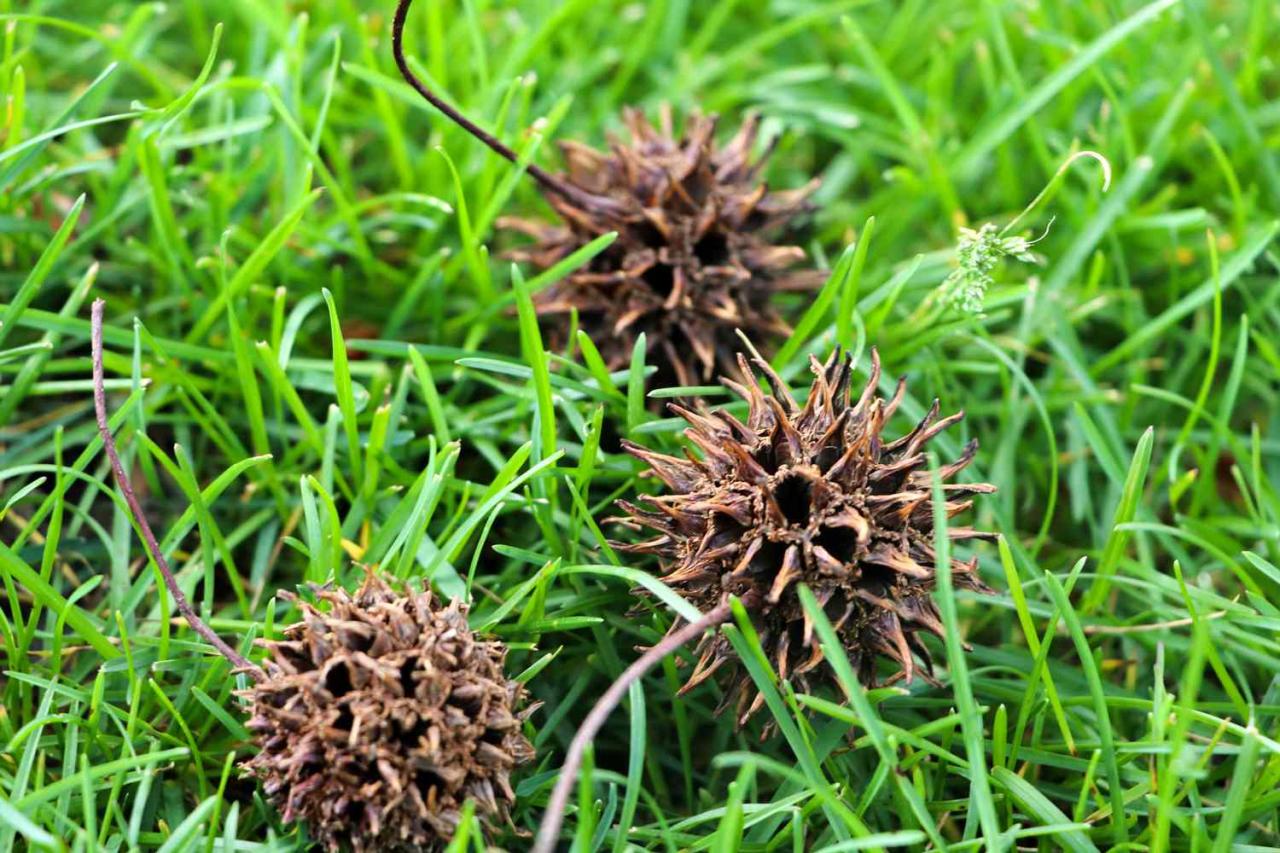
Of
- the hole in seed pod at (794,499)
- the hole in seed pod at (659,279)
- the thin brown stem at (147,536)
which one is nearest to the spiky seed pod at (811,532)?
the hole in seed pod at (794,499)

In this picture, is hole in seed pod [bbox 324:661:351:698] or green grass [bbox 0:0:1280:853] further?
green grass [bbox 0:0:1280:853]

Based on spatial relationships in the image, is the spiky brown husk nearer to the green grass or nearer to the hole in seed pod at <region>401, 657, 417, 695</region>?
the green grass

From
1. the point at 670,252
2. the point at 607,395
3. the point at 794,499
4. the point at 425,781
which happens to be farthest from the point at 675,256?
the point at 425,781

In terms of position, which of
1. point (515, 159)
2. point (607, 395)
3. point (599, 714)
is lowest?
point (599, 714)

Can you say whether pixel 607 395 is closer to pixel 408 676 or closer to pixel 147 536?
pixel 408 676

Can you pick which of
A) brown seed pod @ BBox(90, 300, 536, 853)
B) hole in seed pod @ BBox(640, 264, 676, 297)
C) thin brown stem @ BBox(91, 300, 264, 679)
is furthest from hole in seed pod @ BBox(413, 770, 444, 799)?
hole in seed pod @ BBox(640, 264, 676, 297)

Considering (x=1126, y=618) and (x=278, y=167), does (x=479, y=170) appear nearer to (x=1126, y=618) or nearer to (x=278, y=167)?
(x=278, y=167)

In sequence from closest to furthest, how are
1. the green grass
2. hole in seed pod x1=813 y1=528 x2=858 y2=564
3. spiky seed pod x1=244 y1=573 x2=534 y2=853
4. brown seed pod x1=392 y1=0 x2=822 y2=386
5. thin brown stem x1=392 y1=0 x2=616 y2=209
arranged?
spiky seed pod x1=244 y1=573 x2=534 y2=853 < hole in seed pod x1=813 y1=528 x2=858 y2=564 < the green grass < thin brown stem x1=392 y1=0 x2=616 y2=209 < brown seed pod x1=392 y1=0 x2=822 y2=386

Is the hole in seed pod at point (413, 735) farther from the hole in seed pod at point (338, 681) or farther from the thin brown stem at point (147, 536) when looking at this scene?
the thin brown stem at point (147, 536)
